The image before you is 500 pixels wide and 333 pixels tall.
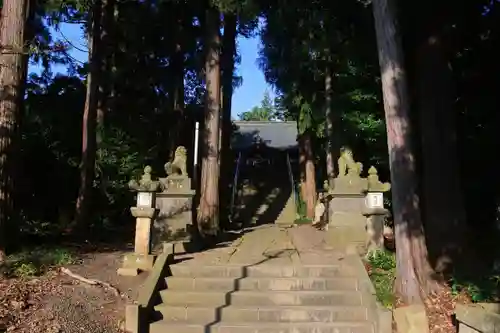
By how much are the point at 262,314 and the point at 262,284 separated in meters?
0.76

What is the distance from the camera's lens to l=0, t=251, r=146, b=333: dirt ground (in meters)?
6.30

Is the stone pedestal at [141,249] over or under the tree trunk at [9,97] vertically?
under

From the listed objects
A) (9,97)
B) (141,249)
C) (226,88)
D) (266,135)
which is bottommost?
(141,249)

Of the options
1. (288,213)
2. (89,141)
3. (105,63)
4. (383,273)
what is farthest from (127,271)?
(288,213)

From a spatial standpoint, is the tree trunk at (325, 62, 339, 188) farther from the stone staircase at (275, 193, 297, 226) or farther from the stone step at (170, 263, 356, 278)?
the stone step at (170, 263, 356, 278)

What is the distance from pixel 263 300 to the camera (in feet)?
24.6

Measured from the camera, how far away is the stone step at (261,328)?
6.79 metres

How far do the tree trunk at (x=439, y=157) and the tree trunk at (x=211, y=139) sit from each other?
5.30 meters

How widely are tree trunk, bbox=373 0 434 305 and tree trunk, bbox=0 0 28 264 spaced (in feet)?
18.2

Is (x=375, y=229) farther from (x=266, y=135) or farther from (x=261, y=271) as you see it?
(x=266, y=135)

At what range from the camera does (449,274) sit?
781 centimetres

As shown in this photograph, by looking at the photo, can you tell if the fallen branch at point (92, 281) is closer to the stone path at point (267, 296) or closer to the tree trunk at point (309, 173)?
the stone path at point (267, 296)

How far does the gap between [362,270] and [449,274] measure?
4.13ft

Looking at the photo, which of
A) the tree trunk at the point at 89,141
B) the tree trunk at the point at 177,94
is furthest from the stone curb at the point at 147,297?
the tree trunk at the point at 177,94
